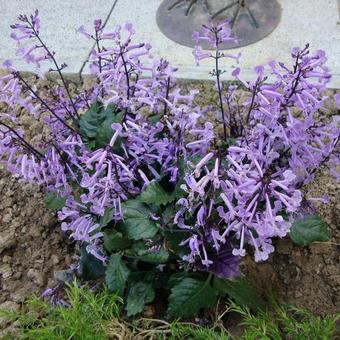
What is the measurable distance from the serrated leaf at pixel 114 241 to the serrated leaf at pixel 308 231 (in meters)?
0.66

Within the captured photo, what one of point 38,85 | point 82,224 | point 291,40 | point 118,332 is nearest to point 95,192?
point 82,224

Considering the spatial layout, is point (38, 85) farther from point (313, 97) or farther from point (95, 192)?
point (313, 97)

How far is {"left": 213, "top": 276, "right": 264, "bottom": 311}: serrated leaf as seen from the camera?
2.07 m

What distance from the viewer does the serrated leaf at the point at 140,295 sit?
7.08ft

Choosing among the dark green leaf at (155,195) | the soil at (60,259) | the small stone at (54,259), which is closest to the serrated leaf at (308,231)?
the soil at (60,259)

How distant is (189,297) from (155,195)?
1.34 ft

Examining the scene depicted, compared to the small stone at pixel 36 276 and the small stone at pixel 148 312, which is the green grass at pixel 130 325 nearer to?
the small stone at pixel 148 312

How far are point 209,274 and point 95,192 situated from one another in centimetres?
55

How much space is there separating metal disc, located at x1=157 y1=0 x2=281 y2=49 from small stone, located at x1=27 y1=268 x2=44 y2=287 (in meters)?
1.80

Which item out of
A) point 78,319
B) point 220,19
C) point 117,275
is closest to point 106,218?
point 117,275

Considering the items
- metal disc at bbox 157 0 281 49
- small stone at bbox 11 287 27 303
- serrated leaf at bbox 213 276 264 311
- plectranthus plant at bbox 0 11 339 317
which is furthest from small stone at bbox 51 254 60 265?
metal disc at bbox 157 0 281 49

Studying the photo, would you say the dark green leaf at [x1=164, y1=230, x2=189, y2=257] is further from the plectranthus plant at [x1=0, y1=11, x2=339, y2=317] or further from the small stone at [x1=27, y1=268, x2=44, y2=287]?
the small stone at [x1=27, y1=268, x2=44, y2=287]

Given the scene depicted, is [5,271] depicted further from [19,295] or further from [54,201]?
[54,201]

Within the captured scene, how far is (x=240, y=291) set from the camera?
2.08 meters
